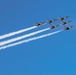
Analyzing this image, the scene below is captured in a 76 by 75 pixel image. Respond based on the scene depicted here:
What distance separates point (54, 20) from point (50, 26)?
313 cm

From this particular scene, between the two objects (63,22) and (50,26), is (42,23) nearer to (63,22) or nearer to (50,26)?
(50,26)

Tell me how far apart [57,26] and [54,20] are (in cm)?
242

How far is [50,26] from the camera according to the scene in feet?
266

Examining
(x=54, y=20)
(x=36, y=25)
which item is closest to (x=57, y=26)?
(x=54, y=20)

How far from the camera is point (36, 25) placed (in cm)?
7969

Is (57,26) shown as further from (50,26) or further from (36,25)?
(36,25)

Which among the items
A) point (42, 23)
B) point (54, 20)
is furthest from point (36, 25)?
point (54, 20)

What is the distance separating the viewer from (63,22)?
8444 cm

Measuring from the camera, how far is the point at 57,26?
270 ft

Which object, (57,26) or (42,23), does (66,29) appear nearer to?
(57,26)

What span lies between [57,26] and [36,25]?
7869 mm

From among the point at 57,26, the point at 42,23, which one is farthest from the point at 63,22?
the point at 42,23

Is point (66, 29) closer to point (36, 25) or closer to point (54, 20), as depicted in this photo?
point (54, 20)

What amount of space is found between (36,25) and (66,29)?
34.8 feet
